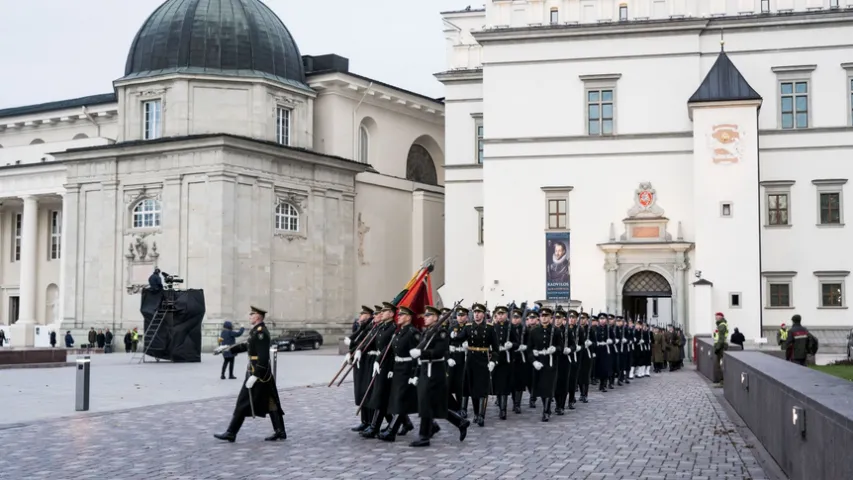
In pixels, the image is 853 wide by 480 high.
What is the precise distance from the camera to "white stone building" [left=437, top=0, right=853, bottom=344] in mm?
38750

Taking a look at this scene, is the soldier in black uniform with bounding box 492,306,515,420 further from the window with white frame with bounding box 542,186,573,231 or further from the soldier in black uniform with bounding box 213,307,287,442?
the window with white frame with bounding box 542,186,573,231

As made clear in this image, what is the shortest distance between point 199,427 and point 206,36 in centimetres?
3604

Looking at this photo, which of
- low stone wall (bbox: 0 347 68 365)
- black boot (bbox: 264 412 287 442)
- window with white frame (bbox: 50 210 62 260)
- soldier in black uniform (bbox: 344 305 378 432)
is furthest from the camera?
window with white frame (bbox: 50 210 62 260)

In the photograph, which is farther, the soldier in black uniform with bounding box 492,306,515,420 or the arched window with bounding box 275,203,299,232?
the arched window with bounding box 275,203,299,232

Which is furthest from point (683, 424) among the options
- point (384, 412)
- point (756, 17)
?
point (756, 17)

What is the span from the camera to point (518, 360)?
17.8m

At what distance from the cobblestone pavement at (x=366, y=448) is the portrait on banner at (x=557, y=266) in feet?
73.1

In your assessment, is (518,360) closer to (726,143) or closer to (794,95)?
(726,143)

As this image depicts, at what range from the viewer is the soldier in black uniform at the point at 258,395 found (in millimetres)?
13781

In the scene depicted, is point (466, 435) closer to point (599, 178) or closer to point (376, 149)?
point (599, 178)

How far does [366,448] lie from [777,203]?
3104cm

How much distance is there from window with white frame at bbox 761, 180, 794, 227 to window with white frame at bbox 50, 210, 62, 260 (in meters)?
37.1

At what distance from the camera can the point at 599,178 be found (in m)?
41.3

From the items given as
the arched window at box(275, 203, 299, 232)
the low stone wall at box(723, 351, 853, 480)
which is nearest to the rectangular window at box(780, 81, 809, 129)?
the arched window at box(275, 203, 299, 232)
